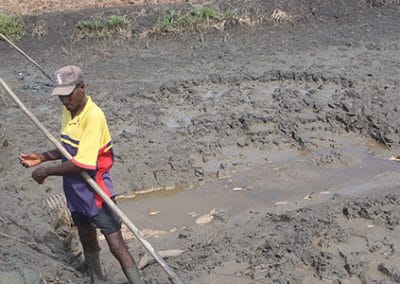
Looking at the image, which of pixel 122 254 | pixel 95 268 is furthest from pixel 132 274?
pixel 95 268

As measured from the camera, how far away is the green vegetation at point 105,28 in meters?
11.6

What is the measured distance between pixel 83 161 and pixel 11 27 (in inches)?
344

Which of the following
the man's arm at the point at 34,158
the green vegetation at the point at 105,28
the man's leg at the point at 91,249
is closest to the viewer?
the man's arm at the point at 34,158

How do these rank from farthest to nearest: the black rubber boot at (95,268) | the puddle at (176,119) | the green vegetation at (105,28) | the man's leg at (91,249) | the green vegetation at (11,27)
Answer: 1. the green vegetation at (11,27)
2. the green vegetation at (105,28)
3. the puddle at (176,119)
4. the black rubber boot at (95,268)
5. the man's leg at (91,249)

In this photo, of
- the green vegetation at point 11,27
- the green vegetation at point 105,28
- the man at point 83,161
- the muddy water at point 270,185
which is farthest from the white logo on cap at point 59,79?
the green vegetation at point 11,27

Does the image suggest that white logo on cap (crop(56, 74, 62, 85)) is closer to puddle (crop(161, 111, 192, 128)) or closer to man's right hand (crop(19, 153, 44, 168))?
man's right hand (crop(19, 153, 44, 168))

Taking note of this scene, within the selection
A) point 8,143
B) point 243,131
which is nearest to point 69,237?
point 8,143

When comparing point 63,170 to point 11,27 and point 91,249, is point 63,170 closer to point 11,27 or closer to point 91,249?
point 91,249

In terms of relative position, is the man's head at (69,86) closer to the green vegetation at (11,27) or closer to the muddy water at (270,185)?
the muddy water at (270,185)

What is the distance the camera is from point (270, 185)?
22.5 feet

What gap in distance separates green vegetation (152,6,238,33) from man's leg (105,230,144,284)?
7765mm

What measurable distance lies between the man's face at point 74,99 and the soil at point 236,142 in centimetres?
121

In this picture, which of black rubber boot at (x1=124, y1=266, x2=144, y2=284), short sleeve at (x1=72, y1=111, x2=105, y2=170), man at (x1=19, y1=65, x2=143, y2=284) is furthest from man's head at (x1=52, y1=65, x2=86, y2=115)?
black rubber boot at (x1=124, y1=266, x2=144, y2=284)

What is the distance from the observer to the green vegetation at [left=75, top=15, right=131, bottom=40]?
11633 millimetres
